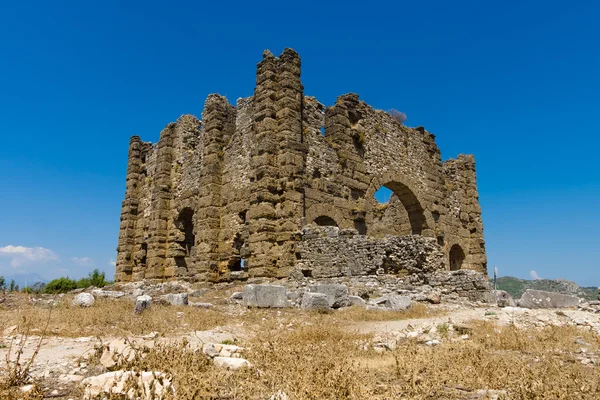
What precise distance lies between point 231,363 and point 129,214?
60.1ft

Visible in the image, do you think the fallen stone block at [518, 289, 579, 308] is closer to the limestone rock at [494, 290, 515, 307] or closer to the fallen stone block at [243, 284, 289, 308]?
the limestone rock at [494, 290, 515, 307]

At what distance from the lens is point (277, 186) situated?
13320mm

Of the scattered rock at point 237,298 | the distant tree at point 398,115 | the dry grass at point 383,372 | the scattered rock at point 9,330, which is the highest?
the distant tree at point 398,115

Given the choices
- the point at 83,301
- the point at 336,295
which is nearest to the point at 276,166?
the point at 336,295

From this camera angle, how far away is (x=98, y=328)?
6477mm

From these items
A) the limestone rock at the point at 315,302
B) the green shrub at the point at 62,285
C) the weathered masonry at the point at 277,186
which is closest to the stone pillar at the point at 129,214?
the weathered masonry at the point at 277,186

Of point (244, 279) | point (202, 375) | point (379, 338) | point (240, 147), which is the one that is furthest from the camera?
point (240, 147)

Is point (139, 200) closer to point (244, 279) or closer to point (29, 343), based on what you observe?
point (244, 279)

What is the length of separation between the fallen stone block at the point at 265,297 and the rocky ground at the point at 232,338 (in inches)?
11.4

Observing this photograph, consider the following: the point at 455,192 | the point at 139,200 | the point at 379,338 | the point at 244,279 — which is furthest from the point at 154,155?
the point at 379,338

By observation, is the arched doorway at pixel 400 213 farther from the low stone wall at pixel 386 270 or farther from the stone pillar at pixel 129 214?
the stone pillar at pixel 129 214

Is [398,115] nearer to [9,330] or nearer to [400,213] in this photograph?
[400,213]

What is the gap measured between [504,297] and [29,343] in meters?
10.5

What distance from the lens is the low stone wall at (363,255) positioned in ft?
37.3
